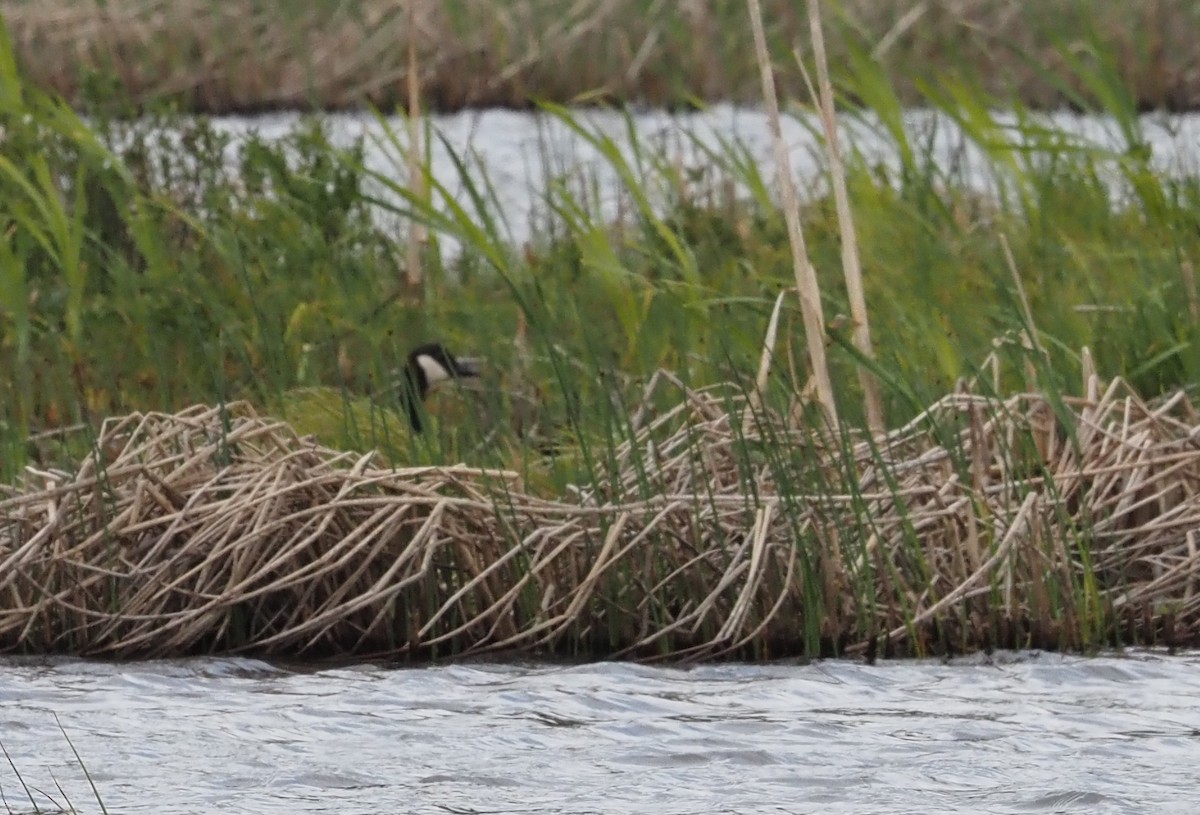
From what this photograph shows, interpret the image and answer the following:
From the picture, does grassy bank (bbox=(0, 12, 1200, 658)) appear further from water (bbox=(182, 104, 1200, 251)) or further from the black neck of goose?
water (bbox=(182, 104, 1200, 251))

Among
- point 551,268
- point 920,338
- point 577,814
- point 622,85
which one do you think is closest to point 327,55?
point 622,85

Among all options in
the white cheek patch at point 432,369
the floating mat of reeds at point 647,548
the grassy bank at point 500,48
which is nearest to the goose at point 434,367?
the white cheek patch at point 432,369

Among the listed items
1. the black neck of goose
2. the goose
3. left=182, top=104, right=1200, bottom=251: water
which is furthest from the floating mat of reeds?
left=182, top=104, right=1200, bottom=251: water

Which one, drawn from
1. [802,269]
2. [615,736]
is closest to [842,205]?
[802,269]

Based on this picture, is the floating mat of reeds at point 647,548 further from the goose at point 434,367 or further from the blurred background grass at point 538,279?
the goose at point 434,367

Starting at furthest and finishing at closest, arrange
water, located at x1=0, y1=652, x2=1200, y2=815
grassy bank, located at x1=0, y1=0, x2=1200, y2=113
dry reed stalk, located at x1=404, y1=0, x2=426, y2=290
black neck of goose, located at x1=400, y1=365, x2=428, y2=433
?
grassy bank, located at x1=0, y1=0, x2=1200, y2=113 → dry reed stalk, located at x1=404, y1=0, x2=426, y2=290 → black neck of goose, located at x1=400, y1=365, x2=428, y2=433 → water, located at x1=0, y1=652, x2=1200, y2=815

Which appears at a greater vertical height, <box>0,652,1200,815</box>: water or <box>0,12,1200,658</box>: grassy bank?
<box>0,12,1200,658</box>: grassy bank

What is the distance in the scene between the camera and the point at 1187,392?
5258 mm

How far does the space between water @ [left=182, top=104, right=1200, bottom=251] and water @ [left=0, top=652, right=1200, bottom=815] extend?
3.46 m

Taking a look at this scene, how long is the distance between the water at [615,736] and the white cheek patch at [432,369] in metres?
1.75

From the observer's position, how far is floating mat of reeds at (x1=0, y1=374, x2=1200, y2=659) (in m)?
4.42

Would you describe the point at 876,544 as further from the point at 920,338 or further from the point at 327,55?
the point at 327,55

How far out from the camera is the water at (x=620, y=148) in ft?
28.4

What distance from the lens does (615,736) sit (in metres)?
3.78
